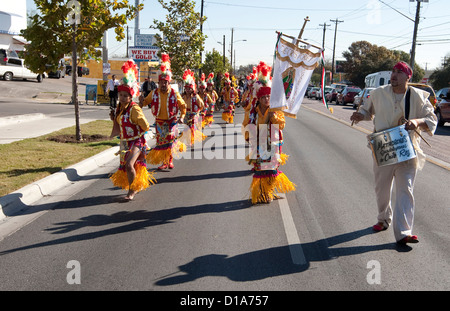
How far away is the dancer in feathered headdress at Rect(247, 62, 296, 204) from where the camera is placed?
23.8 feet

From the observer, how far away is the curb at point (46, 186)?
6.50 m

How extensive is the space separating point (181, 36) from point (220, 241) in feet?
70.6

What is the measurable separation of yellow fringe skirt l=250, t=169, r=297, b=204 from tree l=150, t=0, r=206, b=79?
19046 mm

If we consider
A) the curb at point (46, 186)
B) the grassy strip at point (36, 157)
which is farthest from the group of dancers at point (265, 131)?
the grassy strip at point (36, 157)

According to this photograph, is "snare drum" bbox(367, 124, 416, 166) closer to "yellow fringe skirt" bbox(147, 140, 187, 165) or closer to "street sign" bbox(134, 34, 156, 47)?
"yellow fringe skirt" bbox(147, 140, 187, 165)

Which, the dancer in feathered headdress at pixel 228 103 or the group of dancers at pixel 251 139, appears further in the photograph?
the dancer in feathered headdress at pixel 228 103

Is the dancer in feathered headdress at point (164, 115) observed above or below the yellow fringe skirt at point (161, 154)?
above

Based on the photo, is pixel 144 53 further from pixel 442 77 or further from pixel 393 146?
pixel 442 77

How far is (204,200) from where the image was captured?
7410 mm

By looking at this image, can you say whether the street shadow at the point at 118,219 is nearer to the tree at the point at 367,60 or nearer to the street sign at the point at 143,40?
the street sign at the point at 143,40

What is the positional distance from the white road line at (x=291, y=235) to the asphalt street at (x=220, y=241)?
0.04ft

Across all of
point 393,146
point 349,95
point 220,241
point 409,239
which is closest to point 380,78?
point 349,95

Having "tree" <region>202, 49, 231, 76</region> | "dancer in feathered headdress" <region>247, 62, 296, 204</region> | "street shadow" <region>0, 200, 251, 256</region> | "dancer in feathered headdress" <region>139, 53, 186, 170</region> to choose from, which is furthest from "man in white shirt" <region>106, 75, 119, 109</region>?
"tree" <region>202, 49, 231, 76</region>
